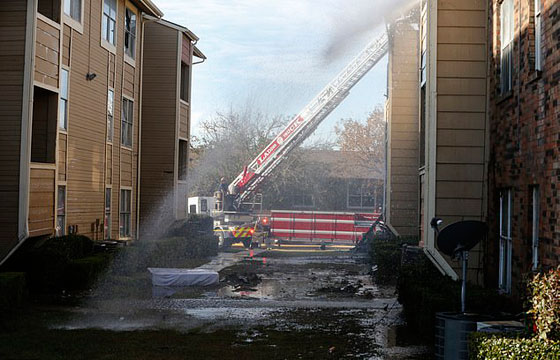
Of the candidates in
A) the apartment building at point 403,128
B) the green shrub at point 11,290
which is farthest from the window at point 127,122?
the green shrub at point 11,290

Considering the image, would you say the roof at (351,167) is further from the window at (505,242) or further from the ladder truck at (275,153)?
the window at (505,242)

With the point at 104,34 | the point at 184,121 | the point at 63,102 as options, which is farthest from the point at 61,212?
→ the point at 184,121

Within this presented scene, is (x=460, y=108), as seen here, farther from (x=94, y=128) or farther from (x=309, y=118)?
(x=309, y=118)

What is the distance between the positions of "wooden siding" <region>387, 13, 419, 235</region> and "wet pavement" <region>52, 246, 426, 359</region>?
15.4 feet

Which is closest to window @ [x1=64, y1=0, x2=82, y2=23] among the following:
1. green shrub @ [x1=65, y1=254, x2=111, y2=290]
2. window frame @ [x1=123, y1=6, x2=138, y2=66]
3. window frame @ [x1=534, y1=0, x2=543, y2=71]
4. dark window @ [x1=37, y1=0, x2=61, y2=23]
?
dark window @ [x1=37, y1=0, x2=61, y2=23]

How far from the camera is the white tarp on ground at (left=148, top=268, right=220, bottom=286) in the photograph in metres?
17.5

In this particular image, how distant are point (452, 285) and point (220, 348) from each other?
391cm

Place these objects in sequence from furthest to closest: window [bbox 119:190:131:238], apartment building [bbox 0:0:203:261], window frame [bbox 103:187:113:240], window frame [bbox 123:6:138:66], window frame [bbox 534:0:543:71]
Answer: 1. window [bbox 119:190:131:238]
2. window frame [bbox 123:6:138:66]
3. window frame [bbox 103:187:113:240]
4. apartment building [bbox 0:0:203:261]
5. window frame [bbox 534:0:543:71]

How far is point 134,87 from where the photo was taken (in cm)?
2386

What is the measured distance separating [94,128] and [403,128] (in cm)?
1152

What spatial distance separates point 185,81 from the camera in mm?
29406

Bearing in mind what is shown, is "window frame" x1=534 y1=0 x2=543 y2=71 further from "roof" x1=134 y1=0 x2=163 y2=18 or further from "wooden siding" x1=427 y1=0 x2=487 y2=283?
→ "roof" x1=134 y1=0 x2=163 y2=18

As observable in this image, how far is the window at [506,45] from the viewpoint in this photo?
1134 centimetres

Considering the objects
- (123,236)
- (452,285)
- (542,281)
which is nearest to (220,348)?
(452,285)
